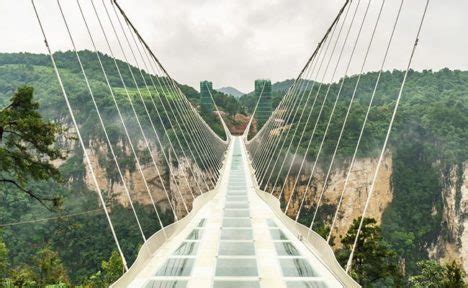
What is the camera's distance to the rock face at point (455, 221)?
41.6m

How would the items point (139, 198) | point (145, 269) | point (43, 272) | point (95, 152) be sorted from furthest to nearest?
point (95, 152)
point (139, 198)
point (43, 272)
point (145, 269)

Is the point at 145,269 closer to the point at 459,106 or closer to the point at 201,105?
the point at 459,106

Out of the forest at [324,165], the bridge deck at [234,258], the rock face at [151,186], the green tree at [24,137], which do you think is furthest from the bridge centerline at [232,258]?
the rock face at [151,186]

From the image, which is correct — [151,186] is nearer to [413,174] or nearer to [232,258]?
[413,174]

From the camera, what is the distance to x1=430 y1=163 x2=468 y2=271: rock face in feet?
136

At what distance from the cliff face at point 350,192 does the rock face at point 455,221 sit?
596 centimetres

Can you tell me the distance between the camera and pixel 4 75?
73.1 meters

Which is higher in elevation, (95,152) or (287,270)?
(287,270)

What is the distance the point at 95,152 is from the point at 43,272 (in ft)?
121

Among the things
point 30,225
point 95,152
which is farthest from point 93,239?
point 95,152

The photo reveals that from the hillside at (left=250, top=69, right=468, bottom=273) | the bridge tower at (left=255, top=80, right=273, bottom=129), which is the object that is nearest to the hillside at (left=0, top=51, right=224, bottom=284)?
the hillside at (left=250, top=69, right=468, bottom=273)

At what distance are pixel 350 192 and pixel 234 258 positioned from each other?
1559 inches

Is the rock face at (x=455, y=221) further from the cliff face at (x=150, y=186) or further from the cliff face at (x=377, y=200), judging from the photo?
the cliff face at (x=150, y=186)

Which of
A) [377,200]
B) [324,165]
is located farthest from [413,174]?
[324,165]
